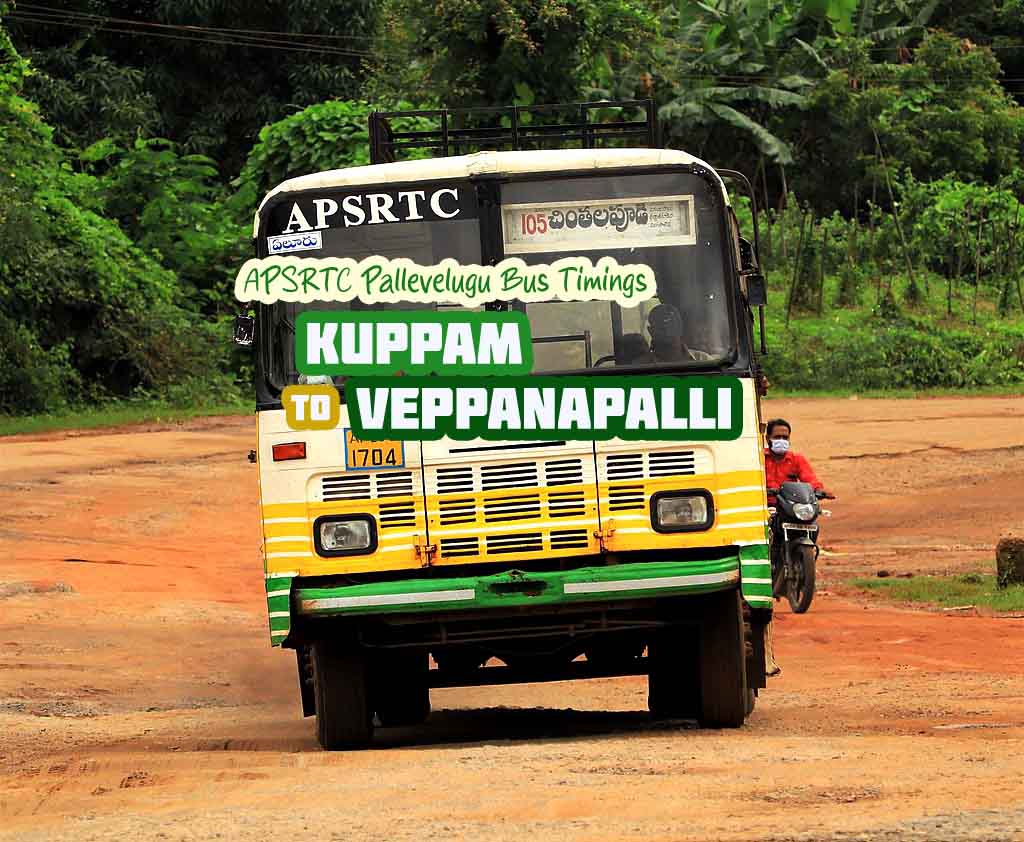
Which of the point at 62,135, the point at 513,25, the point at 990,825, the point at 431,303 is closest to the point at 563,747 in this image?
the point at 431,303

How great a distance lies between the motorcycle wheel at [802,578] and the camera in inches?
551

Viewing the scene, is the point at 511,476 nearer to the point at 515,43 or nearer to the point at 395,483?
the point at 395,483

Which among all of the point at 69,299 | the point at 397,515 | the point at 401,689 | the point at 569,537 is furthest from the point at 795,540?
the point at 69,299

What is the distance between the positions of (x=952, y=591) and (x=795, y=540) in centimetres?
170

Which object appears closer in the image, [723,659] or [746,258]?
[723,659]

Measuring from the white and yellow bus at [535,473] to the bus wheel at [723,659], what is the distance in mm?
10

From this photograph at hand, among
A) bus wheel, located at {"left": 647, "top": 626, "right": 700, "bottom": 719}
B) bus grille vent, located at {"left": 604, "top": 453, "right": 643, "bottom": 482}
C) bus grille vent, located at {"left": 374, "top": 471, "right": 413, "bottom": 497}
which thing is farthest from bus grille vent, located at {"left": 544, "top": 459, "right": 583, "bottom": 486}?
bus wheel, located at {"left": 647, "top": 626, "right": 700, "bottom": 719}

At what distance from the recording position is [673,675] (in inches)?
354

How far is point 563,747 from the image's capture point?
295 inches

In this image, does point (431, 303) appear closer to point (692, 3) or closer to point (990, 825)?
point (990, 825)

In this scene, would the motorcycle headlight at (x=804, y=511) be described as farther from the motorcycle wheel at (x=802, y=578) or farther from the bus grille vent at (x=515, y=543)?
the bus grille vent at (x=515, y=543)

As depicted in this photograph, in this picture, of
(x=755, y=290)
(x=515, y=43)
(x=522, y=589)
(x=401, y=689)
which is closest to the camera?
(x=522, y=589)

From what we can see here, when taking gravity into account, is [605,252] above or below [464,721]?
→ above

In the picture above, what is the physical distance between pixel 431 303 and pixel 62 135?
33.0 metres
